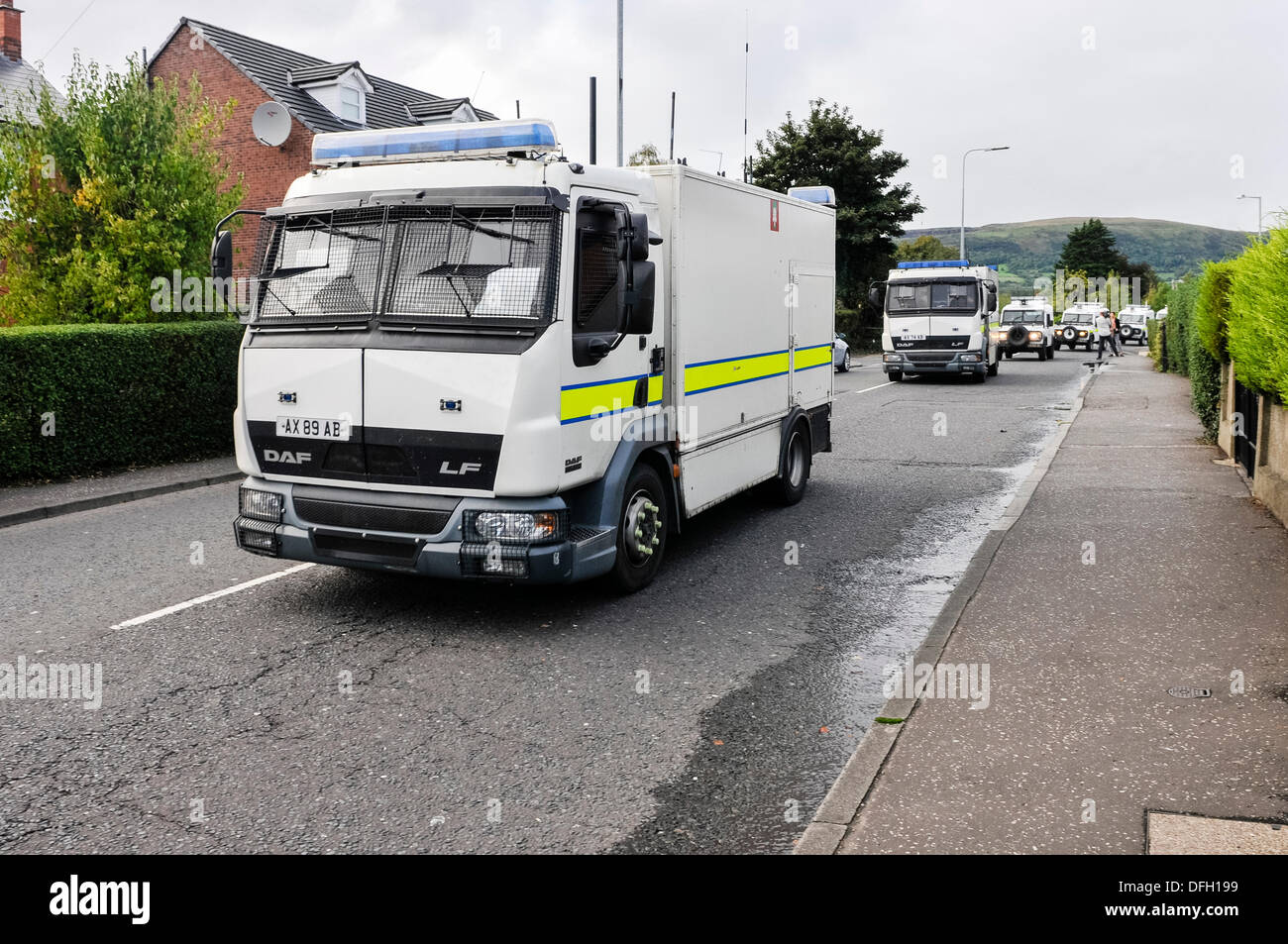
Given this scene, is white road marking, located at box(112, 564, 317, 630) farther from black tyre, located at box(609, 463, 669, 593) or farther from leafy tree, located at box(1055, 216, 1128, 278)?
leafy tree, located at box(1055, 216, 1128, 278)

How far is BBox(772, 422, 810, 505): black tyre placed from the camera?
10188 mm

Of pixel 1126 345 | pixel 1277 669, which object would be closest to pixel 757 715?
pixel 1277 669

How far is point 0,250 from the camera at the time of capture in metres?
13.9

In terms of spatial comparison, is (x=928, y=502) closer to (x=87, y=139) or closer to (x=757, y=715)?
(x=757, y=715)

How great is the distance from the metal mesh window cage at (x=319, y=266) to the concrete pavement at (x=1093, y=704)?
3662 millimetres

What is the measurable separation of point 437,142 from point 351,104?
2915 centimetres

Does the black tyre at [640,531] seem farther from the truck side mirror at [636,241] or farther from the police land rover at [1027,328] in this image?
the police land rover at [1027,328]

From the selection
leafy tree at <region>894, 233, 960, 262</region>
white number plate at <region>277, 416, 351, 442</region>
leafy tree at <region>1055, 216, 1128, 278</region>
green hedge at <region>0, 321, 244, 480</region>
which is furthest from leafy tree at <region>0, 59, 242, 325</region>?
leafy tree at <region>1055, 216, 1128, 278</region>

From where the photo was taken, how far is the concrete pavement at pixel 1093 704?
4008 mm

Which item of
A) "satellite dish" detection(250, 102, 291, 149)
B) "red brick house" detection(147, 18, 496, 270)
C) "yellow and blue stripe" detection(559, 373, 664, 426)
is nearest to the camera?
"yellow and blue stripe" detection(559, 373, 664, 426)

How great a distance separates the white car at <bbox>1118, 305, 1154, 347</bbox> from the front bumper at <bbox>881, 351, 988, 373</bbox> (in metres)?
36.4

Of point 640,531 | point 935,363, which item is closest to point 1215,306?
point 640,531

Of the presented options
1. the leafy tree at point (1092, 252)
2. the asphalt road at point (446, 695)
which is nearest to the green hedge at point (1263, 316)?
the asphalt road at point (446, 695)

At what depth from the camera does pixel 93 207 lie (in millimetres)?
14070
